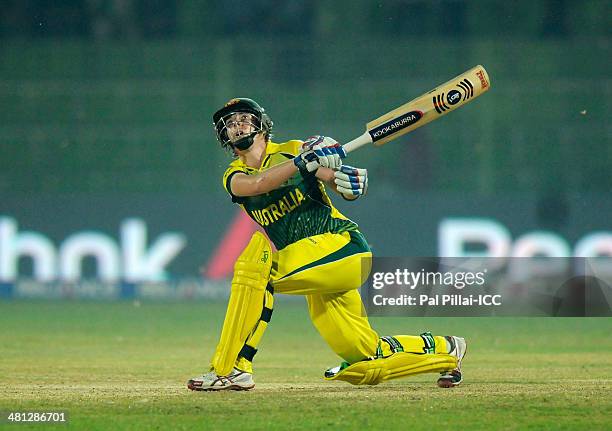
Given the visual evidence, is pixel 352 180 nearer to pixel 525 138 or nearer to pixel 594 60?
pixel 525 138

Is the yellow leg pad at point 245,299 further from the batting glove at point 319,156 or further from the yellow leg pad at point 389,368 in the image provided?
the yellow leg pad at point 389,368

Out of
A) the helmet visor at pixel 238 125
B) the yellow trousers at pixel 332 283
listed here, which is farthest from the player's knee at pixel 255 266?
the helmet visor at pixel 238 125

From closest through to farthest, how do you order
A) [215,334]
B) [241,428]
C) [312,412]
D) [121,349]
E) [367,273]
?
[241,428] < [312,412] < [367,273] < [121,349] < [215,334]

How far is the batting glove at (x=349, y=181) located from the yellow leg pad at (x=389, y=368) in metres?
0.96

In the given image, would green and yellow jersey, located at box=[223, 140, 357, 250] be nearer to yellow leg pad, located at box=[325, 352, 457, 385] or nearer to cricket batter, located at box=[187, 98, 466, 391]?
cricket batter, located at box=[187, 98, 466, 391]

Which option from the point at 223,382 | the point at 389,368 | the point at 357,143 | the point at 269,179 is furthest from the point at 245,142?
the point at 389,368

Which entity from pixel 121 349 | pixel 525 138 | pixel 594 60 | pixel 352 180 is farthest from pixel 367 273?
pixel 594 60

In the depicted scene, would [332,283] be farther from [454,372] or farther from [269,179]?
[454,372]

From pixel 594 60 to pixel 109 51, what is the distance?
771 centimetres

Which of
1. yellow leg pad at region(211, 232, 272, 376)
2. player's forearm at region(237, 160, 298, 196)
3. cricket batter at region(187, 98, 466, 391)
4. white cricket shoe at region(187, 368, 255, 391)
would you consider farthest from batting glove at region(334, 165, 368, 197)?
white cricket shoe at region(187, 368, 255, 391)

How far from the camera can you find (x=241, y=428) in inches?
204

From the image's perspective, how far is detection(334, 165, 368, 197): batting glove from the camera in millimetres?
6082

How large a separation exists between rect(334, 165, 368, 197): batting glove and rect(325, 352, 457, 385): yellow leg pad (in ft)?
3.14

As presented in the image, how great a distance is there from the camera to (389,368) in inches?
255
